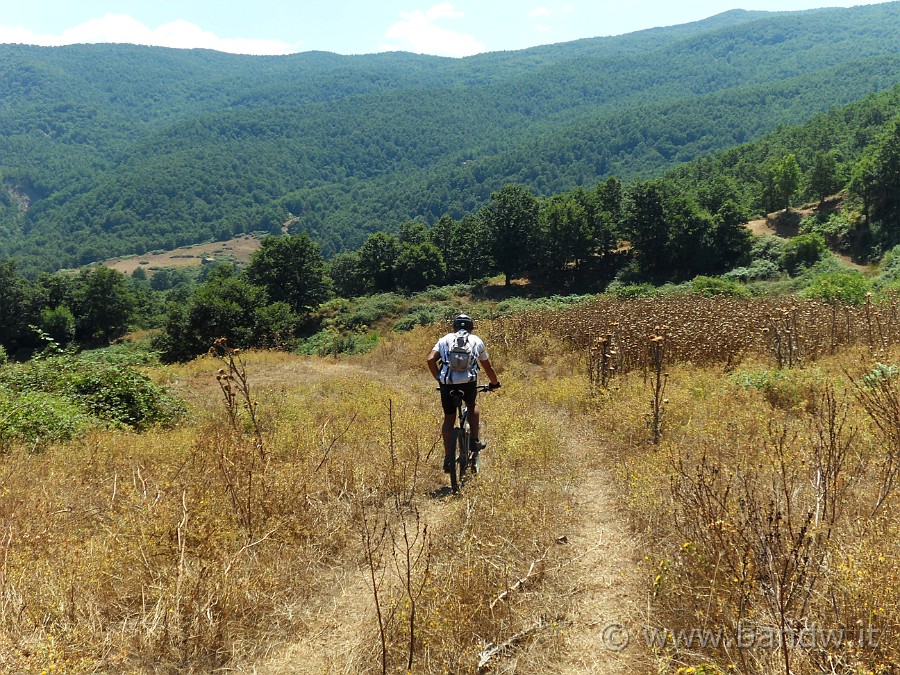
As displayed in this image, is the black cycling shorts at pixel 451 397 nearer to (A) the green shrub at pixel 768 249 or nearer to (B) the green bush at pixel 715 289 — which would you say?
(B) the green bush at pixel 715 289

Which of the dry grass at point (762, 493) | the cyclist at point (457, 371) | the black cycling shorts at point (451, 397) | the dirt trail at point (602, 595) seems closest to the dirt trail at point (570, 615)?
the dirt trail at point (602, 595)

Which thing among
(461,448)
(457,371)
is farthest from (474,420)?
(457,371)

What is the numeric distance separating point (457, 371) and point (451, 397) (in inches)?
12.0

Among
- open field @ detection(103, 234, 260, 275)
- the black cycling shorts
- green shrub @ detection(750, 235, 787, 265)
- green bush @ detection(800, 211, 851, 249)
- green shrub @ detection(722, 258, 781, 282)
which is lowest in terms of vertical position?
green shrub @ detection(722, 258, 781, 282)

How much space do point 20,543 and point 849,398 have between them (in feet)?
29.0

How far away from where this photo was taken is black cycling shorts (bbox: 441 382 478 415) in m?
5.70

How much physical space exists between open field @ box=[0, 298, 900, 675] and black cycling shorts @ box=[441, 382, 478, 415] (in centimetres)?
87

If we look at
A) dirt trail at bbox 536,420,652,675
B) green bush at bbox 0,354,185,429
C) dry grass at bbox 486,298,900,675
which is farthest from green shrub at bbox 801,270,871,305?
green bush at bbox 0,354,185,429

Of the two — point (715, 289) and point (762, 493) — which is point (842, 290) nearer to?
point (715, 289)

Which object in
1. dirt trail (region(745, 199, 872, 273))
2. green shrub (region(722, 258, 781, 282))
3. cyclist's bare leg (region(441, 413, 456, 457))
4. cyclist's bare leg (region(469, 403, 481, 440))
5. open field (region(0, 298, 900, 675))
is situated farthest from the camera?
dirt trail (region(745, 199, 872, 273))

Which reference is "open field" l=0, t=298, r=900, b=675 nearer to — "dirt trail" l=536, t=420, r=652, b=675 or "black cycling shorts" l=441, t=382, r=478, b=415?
"dirt trail" l=536, t=420, r=652, b=675

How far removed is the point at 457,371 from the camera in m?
5.71

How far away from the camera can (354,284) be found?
52.2 metres

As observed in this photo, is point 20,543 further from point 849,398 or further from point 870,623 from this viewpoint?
point 849,398
